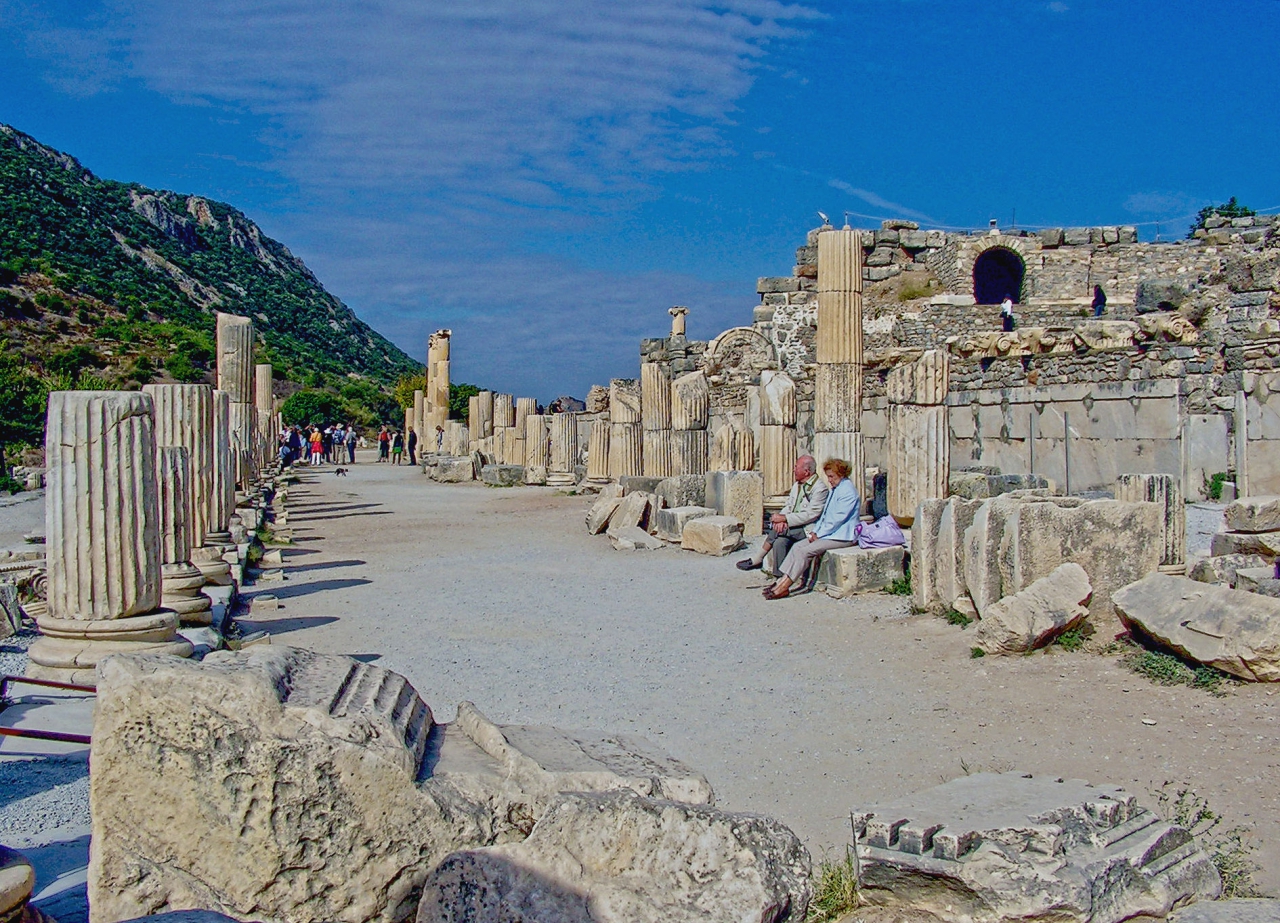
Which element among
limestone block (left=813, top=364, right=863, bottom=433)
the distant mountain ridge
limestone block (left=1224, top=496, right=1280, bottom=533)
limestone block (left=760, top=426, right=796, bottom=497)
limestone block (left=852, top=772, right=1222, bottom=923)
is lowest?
limestone block (left=852, top=772, right=1222, bottom=923)

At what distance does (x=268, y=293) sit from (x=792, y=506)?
81749mm

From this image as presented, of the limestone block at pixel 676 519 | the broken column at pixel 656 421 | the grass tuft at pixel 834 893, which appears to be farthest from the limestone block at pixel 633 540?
the grass tuft at pixel 834 893

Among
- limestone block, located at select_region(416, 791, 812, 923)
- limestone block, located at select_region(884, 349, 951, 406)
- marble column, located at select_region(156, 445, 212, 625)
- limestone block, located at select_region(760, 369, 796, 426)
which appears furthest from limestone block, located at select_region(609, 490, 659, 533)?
limestone block, located at select_region(416, 791, 812, 923)

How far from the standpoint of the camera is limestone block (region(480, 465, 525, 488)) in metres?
26.8

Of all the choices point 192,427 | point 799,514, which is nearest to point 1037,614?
point 799,514

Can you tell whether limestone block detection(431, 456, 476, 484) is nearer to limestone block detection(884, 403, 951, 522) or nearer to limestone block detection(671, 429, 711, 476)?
limestone block detection(671, 429, 711, 476)

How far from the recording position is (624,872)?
3.36m

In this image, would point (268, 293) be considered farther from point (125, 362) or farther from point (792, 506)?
point (792, 506)

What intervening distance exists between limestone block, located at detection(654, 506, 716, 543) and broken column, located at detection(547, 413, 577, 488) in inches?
401

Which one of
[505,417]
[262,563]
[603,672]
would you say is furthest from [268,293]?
[603,672]

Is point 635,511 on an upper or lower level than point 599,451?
lower

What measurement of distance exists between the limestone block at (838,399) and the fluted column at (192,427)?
289 inches

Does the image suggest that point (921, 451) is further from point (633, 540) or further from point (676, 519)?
point (633, 540)

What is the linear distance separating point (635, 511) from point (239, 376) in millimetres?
8713
